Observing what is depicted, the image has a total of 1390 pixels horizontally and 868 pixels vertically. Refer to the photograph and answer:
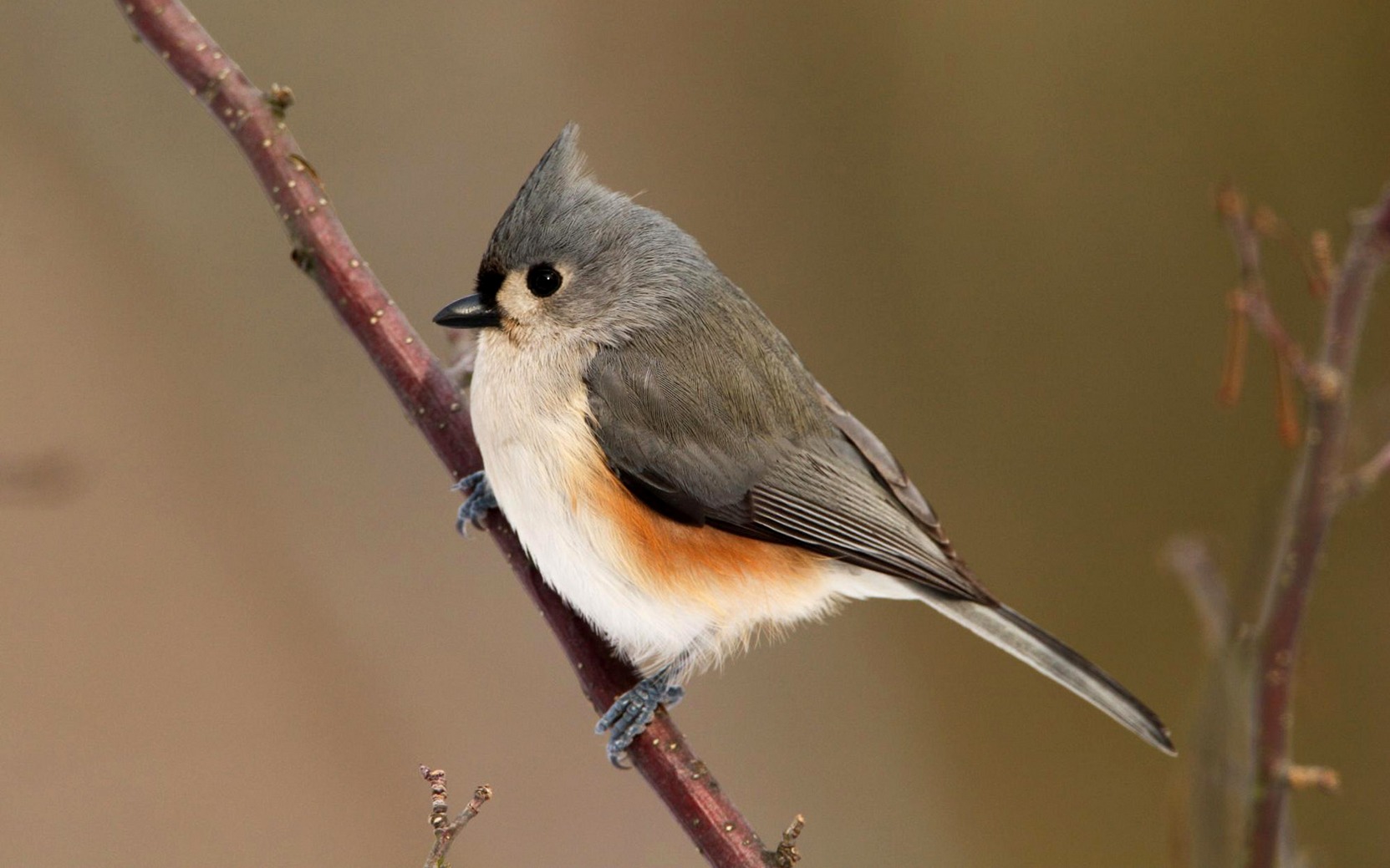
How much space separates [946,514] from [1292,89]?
1.30 m

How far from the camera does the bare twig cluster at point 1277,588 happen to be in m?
1.28

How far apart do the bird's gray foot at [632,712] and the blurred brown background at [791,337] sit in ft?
3.99

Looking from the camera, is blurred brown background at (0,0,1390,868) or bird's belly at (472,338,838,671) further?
blurred brown background at (0,0,1390,868)

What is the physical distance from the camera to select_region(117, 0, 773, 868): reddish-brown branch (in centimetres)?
156

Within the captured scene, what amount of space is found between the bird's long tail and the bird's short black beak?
79cm

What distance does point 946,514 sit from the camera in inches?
121

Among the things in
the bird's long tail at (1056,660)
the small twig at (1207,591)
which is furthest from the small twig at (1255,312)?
the bird's long tail at (1056,660)

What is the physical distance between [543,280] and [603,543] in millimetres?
421

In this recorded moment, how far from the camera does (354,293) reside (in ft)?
5.46

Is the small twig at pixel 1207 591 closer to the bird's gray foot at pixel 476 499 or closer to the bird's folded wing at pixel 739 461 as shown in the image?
the bird's folded wing at pixel 739 461

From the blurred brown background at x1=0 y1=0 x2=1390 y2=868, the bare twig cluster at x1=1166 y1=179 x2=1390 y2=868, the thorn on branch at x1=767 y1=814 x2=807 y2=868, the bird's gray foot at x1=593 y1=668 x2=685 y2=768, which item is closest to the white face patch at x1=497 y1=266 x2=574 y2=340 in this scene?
the bird's gray foot at x1=593 y1=668 x2=685 y2=768

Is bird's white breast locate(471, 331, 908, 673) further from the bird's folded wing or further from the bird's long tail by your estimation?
the bird's long tail

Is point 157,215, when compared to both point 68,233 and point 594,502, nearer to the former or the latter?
point 68,233

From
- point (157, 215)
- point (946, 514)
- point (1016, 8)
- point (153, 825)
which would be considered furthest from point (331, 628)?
point (1016, 8)
